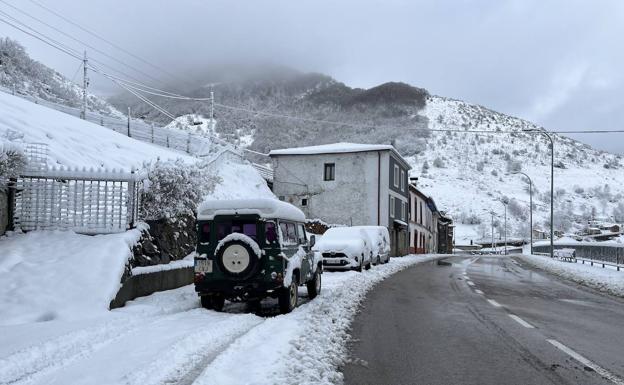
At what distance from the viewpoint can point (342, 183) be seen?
45.6 meters

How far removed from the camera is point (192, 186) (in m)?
14.5

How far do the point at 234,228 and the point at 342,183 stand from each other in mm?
35311

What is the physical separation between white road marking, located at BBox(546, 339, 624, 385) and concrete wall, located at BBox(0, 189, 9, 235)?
10.6m

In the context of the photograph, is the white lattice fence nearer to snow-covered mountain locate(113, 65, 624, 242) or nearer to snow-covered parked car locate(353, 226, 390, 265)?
snow-covered parked car locate(353, 226, 390, 265)

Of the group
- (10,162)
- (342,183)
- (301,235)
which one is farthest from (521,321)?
(342,183)

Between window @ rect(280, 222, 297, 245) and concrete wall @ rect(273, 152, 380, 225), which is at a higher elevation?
concrete wall @ rect(273, 152, 380, 225)

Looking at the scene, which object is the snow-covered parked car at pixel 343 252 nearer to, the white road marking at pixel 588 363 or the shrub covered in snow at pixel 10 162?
the shrub covered in snow at pixel 10 162

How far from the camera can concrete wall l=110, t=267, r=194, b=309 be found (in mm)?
10281

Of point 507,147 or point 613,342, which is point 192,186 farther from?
point 507,147

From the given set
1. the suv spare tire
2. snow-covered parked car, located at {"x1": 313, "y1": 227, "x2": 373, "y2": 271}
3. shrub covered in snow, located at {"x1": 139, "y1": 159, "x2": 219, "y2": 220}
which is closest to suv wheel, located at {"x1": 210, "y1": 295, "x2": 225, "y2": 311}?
the suv spare tire

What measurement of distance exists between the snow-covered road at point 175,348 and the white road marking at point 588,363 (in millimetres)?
2996

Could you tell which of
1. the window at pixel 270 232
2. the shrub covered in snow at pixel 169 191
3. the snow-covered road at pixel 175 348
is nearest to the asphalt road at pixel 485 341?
the snow-covered road at pixel 175 348

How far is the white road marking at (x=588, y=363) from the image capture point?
5.90 meters

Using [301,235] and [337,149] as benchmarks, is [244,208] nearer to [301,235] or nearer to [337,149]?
[301,235]
